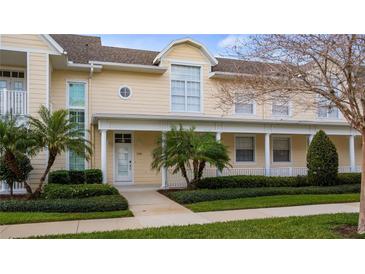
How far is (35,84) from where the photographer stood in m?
11.9

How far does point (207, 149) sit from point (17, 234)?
23.1 feet

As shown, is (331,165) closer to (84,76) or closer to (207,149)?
(207,149)

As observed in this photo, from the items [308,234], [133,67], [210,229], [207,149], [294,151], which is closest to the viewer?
[308,234]

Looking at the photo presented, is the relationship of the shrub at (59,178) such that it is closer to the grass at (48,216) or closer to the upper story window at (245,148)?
the grass at (48,216)

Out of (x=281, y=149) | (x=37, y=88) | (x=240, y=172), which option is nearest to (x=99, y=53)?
(x=37, y=88)

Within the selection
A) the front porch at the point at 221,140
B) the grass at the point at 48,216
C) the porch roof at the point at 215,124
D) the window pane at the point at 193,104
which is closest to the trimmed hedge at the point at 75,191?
the grass at the point at 48,216

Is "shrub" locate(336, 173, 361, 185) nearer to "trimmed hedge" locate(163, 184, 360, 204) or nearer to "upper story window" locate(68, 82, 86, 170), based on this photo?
"trimmed hedge" locate(163, 184, 360, 204)

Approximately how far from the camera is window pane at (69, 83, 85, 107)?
46.8ft

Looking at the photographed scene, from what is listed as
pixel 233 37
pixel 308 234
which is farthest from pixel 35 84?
pixel 308 234

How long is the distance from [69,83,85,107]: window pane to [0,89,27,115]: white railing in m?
2.46

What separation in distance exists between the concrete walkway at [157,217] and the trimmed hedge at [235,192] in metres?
0.47

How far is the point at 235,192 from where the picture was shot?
36.7 ft

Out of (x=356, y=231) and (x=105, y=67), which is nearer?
(x=356, y=231)

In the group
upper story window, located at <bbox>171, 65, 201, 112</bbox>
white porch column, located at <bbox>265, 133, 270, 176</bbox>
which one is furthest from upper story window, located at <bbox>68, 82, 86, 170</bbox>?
white porch column, located at <bbox>265, 133, 270, 176</bbox>
